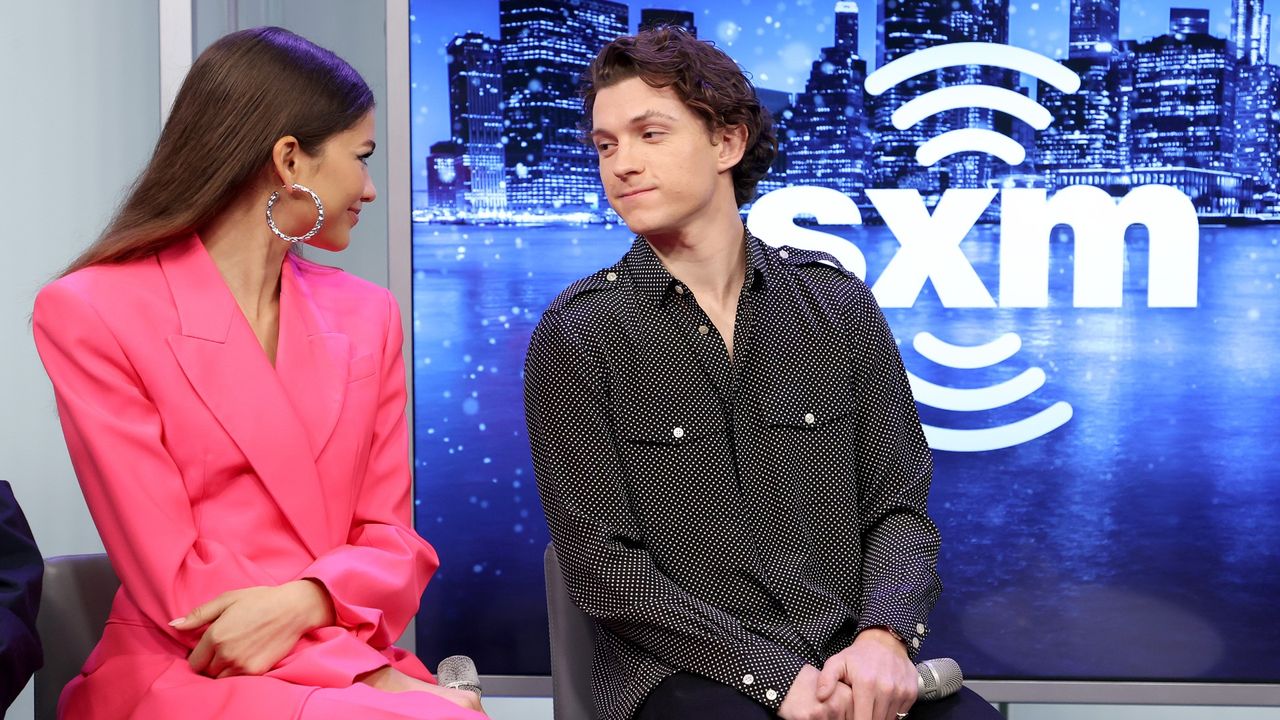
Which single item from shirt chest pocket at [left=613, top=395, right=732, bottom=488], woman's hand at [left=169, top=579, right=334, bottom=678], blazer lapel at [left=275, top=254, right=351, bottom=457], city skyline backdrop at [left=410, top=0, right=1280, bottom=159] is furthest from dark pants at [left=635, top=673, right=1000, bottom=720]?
city skyline backdrop at [left=410, top=0, right=1280, bottom=159]

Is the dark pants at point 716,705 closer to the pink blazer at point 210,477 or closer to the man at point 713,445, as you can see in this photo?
the man at point 713,445

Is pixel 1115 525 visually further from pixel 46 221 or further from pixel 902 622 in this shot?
pixel 46 221

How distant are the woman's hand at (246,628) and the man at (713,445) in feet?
1.48

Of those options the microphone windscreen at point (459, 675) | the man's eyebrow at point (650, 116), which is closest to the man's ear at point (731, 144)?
the man's eyebrow at point (650, 116)

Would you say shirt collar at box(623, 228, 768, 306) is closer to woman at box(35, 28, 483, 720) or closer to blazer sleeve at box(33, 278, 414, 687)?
woman at box(35, 28, 483, 720)

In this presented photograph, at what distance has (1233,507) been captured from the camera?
294 cm

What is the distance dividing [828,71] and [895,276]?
21.7 inches

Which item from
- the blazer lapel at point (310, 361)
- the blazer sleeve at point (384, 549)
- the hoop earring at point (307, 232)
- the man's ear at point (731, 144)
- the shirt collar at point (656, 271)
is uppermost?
the man's ear at point (731, 144)

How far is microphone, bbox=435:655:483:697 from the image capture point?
1.88 metres

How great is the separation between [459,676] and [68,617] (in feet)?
2.15

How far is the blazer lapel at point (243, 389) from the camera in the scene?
1.78m

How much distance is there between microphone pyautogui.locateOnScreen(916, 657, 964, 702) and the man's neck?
0.72 m

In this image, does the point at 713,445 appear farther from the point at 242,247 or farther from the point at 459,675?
the point at 242,247

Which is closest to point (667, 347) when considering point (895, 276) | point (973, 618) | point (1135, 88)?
point (895, 276)
